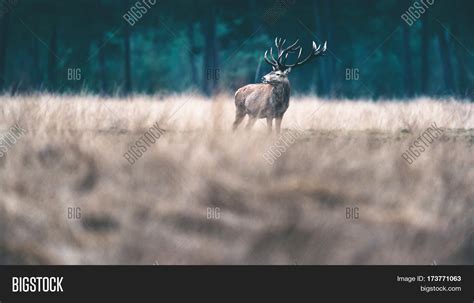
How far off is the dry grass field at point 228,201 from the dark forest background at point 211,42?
394 inches

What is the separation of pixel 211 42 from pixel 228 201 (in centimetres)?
1363

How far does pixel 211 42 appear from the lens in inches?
924

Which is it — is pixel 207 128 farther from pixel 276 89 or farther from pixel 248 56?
pixel 248 56

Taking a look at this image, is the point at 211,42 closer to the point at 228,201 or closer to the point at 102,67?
the point at 102,67

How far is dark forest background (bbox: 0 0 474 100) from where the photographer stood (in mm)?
23969

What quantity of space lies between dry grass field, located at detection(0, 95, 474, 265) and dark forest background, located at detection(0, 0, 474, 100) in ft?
32.9

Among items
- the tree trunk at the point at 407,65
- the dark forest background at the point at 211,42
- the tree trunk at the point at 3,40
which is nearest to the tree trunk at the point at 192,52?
the dark forest background at the point at 211,42

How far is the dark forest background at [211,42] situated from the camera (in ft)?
78.6

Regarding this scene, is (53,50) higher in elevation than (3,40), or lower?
higher

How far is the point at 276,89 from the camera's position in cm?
1373

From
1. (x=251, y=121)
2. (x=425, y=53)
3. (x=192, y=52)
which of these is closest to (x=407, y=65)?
(x=425, y=53)

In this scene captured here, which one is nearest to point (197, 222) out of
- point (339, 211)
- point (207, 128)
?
point (339, 211)

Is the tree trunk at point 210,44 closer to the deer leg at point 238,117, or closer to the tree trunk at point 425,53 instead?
the tree trunk at point 425,53
